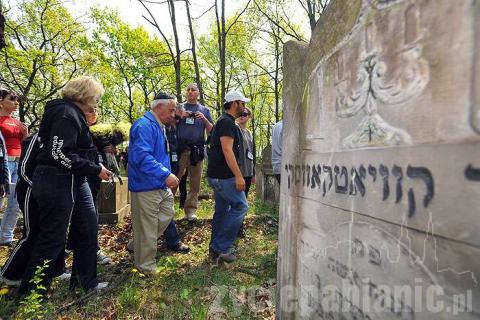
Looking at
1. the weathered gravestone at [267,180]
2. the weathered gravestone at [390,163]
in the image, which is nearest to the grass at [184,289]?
the weathered gravestone at [390,163]

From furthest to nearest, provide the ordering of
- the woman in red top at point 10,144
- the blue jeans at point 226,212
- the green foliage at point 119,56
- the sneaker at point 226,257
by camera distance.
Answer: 1. the green foliage at point 119,56
2. the woman in red top at point 10,144
3. the sneaker at point 226,257
4. the blue jeans at point 226,212

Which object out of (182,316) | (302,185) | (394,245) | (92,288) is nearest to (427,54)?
(394,245)

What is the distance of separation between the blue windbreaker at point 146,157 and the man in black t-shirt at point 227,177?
664 millimetres

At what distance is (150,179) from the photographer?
3385 millimetres

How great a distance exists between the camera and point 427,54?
3.69 feet

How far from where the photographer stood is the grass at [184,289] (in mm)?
2787

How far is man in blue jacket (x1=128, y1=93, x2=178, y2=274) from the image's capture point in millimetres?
3346

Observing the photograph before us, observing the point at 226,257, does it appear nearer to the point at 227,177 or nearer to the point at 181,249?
the point at 181,249

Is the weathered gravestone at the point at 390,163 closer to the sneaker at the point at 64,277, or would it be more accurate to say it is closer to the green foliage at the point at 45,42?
the sneaker at the point at 64,277

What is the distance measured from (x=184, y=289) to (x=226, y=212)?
1.14 metres

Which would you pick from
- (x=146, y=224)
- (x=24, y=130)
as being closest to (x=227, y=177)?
(x=146, y=224)

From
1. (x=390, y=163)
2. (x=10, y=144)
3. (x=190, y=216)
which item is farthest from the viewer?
(x=190, y=216)

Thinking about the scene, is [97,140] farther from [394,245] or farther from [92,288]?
[394,245]

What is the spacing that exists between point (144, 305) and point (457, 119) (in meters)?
2.73
